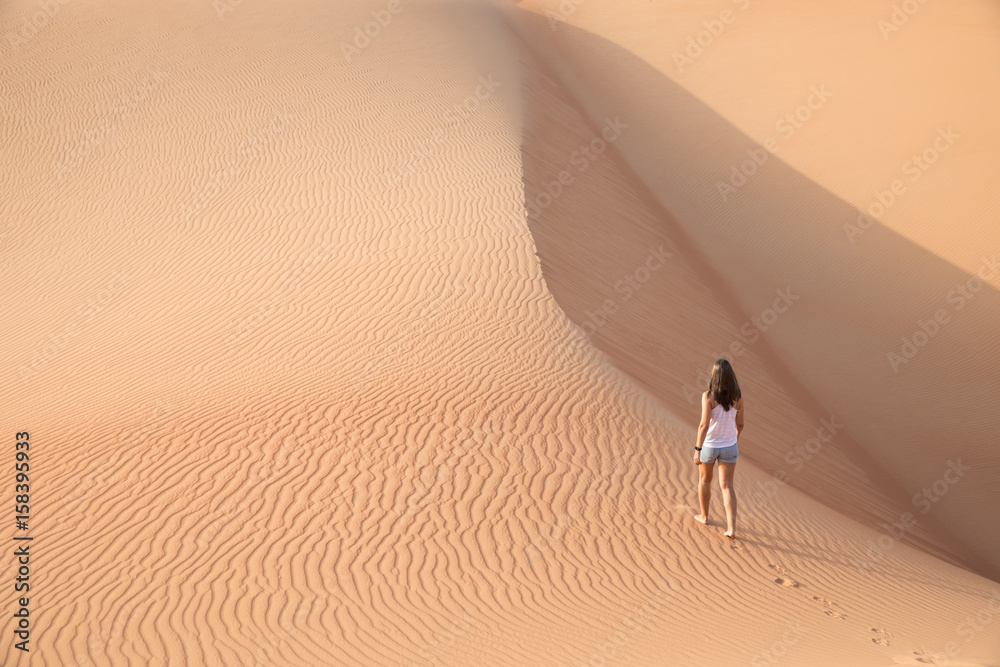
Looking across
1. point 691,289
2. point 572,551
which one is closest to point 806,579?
point 572,551

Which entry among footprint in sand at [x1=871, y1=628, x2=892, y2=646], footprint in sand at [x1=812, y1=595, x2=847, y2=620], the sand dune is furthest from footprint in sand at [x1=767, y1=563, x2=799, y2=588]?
footprint in sand at [x1=871, y1=628, x2=892, y2=646]

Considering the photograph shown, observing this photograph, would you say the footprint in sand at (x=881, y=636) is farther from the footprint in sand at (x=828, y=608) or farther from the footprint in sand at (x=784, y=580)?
the footprint in sand at (x=784, y=580)

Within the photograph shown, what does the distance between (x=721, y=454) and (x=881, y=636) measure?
1925 mm

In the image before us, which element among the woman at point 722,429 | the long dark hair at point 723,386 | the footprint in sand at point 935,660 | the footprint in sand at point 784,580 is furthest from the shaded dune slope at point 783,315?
the footprint in sand at point 935,660

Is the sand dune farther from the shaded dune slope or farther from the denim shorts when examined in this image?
the denim shorts

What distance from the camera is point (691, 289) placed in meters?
16.0

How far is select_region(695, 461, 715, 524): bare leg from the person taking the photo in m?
7.47

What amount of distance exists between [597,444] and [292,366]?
13.8ft

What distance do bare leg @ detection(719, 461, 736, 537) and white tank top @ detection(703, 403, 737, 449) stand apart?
204 mm

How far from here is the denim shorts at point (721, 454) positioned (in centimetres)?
730

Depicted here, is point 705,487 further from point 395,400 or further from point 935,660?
point 395,400

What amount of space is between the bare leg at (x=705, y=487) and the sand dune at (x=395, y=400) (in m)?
0.21

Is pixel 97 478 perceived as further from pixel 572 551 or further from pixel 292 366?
pixel 572 551

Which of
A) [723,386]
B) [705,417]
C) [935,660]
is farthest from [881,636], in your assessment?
[723,386]
